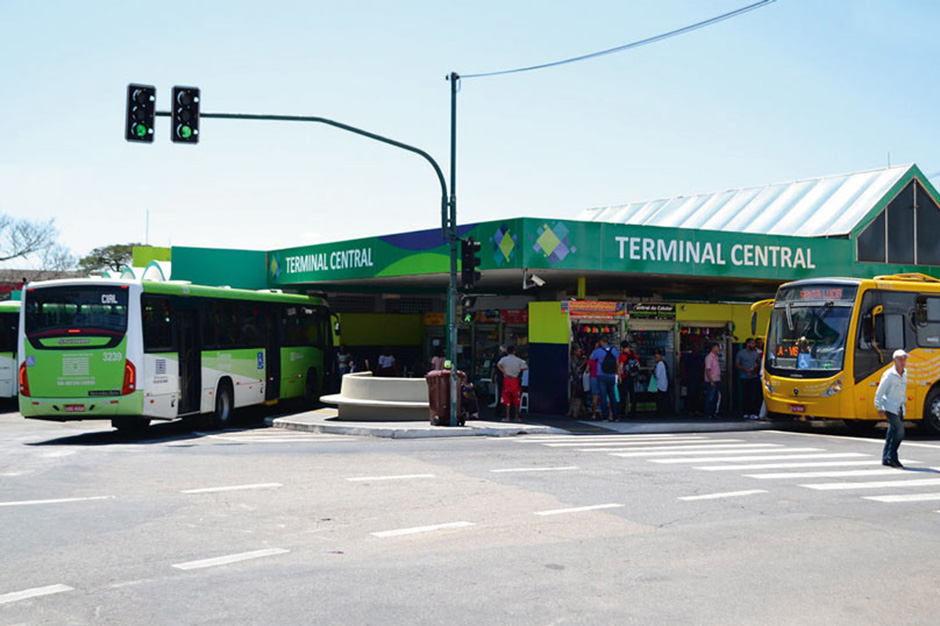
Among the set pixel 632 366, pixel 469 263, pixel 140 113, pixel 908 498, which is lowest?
pixel 908 498

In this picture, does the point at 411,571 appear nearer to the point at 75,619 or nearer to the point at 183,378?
the point at 75,619

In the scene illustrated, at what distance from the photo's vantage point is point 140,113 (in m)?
16.2

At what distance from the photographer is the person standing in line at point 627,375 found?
23.5 m

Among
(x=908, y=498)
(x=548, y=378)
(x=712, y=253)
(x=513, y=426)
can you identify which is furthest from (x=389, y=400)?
(x=908, y=498)

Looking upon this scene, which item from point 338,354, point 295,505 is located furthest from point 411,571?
point 338,354

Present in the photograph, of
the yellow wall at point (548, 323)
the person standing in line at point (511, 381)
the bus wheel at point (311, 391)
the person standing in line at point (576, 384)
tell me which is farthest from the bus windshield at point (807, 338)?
the bus wheel at point (311, 391)

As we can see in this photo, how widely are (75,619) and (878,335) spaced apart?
18293mm

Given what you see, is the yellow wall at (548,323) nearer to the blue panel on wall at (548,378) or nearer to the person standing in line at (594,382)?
the blue panel on wall at (548,378)

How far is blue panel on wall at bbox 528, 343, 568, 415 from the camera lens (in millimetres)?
23438

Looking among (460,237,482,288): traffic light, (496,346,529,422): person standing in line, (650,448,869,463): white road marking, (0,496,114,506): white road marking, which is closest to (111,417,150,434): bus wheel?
(460,237,482,288): traffic light

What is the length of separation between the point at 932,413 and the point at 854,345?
248 cm

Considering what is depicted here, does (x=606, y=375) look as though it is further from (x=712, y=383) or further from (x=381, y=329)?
(x=381, y=329)

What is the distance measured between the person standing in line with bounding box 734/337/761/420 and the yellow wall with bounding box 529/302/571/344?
4.99 m

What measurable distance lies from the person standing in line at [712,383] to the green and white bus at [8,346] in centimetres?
1928
